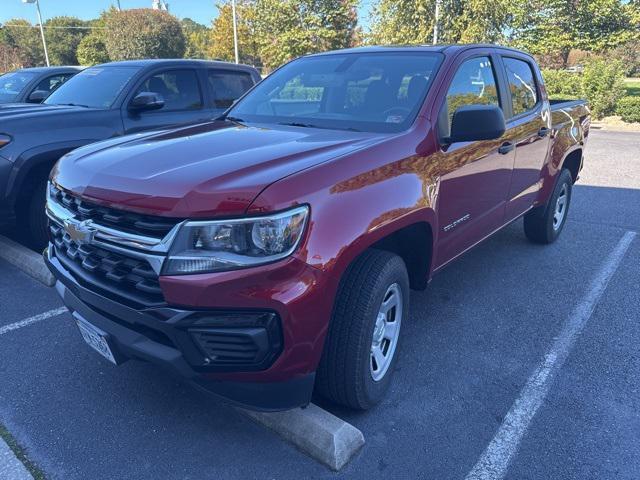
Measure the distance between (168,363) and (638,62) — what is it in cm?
4072

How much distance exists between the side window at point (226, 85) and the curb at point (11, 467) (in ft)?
15.2

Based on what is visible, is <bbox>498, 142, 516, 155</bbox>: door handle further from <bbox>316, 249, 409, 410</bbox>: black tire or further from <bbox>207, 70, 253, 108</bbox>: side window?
<bbox>207, 70, 253, 108</bbox>: side window

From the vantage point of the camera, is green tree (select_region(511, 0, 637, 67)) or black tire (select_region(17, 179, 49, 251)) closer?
black tire (select_region(17, 179, 49, 251))

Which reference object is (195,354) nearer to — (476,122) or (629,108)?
(476,122)

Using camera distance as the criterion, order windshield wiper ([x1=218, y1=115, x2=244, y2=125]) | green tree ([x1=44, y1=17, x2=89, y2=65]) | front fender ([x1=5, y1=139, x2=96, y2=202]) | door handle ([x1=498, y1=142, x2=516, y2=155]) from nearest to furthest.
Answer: windshield wiper ([x1=218, y1=115, x2=244, y2=125])
door handle ([x1=498, y1=142, x2=516, y2=155])
front fender ([x1=5, y1=139, x2=96, y2=202])
green tree ([x1=44, y1=17, x2=89, y2=65])

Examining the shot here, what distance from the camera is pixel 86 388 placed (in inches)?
113

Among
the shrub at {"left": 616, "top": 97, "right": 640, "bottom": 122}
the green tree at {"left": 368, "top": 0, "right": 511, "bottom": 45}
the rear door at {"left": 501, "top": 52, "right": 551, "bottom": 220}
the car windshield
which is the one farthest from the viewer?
the green tree at {"left": 368, "top": 0, "right": 511, "bottom": 45}

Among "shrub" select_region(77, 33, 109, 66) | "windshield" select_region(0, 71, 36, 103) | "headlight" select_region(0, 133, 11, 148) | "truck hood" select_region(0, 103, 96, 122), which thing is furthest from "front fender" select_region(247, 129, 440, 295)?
"shrub" select_region(77, 33, 109, 66)

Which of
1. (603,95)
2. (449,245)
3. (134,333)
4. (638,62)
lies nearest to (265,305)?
(134,333)

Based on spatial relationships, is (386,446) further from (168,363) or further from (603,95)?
(603,95)

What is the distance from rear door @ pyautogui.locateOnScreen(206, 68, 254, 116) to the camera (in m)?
6.15

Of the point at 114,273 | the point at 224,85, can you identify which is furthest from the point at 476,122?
the point at 224,85

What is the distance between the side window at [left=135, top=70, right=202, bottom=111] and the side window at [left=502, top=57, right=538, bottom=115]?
3554 millimetres

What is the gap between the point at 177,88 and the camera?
19.2 ft
